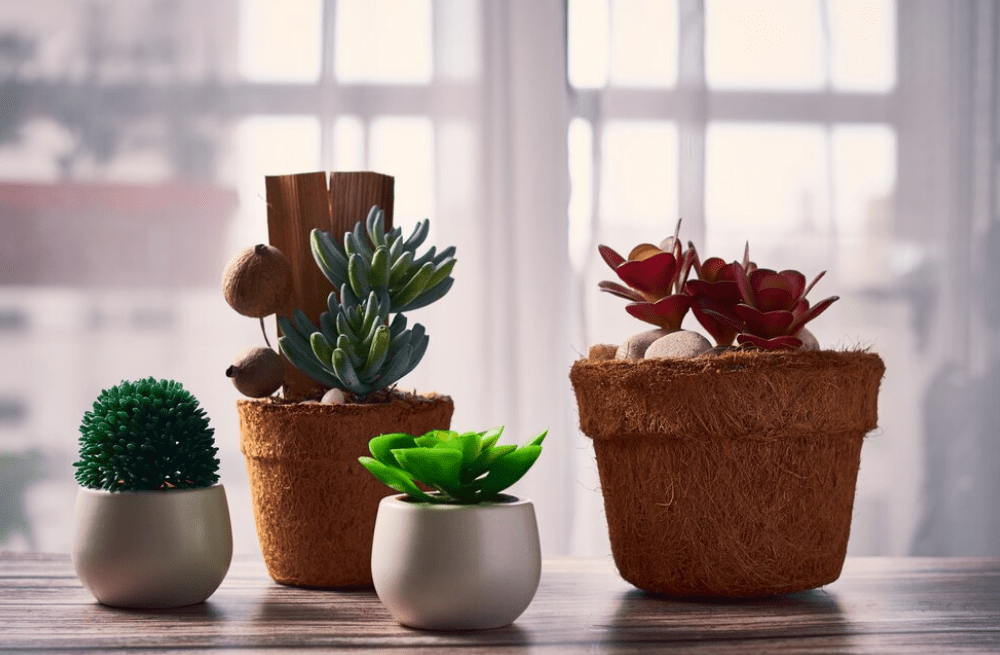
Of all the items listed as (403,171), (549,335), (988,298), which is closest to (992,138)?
(988,298)

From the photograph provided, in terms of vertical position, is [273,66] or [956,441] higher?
[273,66]

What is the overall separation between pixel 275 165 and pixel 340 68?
0.51 feet

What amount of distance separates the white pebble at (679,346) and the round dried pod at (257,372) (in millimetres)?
267

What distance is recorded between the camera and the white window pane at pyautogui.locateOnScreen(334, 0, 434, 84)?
51.8 inches

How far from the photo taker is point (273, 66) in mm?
1329

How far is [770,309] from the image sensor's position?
0.66m

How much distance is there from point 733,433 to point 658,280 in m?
0.12

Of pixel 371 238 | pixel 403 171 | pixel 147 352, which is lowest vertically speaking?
pixel 147 352

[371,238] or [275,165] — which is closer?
[371,238]

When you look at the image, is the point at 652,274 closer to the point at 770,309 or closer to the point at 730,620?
the point at 770,309

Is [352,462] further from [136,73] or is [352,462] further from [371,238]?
[136,73]

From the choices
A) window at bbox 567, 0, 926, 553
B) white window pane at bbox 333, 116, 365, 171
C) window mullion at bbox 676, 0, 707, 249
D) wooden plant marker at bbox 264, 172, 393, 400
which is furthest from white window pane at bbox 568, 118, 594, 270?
wooden plant marker at bbox 264, 172, 393, 400

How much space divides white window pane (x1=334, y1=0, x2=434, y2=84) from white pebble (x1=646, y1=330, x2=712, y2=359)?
0.75 meters

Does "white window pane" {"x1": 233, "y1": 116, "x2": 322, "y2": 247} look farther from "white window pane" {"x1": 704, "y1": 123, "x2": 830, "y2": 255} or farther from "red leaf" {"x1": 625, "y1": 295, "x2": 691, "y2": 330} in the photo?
"red leaf" {"x1": 625, "y1": 295, "x2": 691, "y2": 330}
